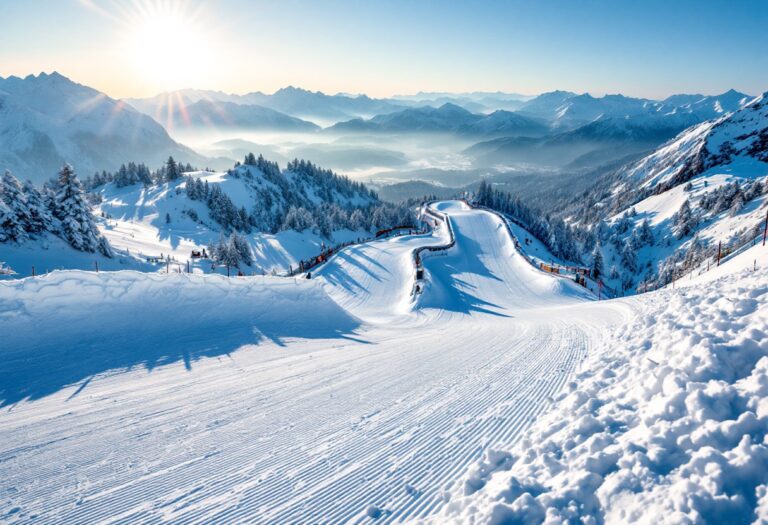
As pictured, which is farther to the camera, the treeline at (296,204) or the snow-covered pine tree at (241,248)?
the treeline at (296,204)

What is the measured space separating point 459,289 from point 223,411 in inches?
822

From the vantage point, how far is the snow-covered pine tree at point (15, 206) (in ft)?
95.4

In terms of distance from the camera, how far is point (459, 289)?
2603 cm

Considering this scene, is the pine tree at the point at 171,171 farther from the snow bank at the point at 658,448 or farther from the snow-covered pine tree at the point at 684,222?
the snow-covered pine tree at the point at 684,222

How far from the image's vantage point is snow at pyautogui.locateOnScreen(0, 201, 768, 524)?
13.6 feet

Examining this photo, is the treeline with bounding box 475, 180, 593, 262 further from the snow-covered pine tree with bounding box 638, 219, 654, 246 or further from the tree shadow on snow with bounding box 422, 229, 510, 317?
the tree shadow on snow with bounding box 422, 229, 510, 317

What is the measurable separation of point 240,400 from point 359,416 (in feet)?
8.19

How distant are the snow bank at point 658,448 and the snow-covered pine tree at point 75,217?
40339 millimetres

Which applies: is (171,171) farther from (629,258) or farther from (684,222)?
(684,222)

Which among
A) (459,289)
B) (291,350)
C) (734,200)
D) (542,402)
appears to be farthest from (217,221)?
(734,200)

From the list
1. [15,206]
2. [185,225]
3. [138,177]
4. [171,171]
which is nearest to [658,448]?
[15,206]

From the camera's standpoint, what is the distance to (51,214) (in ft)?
111

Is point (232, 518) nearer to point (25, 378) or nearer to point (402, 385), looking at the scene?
point (402, 385)

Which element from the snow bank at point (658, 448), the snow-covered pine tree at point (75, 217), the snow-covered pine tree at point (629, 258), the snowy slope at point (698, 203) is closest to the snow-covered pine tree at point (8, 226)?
the snow-covered pine tree at point (75, 217)
